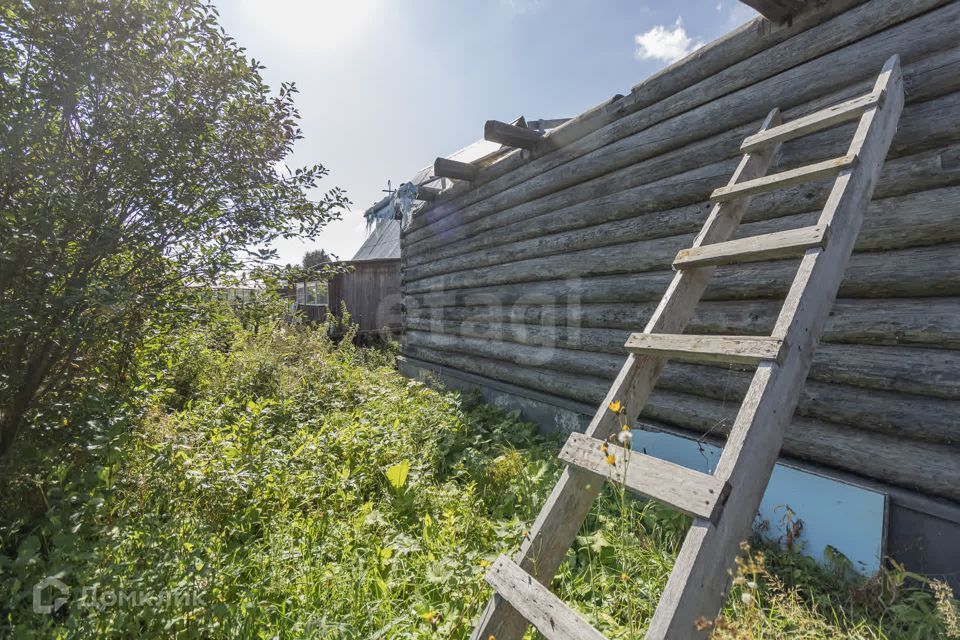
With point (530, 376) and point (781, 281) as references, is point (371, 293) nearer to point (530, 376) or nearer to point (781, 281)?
point (530, 376)

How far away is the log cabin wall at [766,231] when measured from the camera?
196cm

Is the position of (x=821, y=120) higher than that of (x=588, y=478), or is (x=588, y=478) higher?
(x=821, y=120)

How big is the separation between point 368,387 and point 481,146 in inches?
169

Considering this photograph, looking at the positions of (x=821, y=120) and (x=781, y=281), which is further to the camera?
(x=781, y=281)

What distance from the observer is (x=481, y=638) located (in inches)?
53.3

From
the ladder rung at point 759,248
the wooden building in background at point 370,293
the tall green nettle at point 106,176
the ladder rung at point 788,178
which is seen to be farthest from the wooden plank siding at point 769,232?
the wooden building in background at point 370,293

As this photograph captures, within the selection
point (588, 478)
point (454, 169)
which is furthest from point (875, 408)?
point (454, 169)

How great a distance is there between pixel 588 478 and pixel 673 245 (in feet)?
7.24

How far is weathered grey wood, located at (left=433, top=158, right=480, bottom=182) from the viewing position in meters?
5.31

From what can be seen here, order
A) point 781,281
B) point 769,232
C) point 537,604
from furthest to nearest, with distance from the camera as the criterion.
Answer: point 769,232
point 781,281
point 537,604

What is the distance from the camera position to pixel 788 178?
183 cm

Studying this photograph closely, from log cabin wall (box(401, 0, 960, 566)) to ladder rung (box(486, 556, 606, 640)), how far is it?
6.21 feet

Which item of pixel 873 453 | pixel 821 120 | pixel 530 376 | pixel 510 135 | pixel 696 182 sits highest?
pixel 510 135

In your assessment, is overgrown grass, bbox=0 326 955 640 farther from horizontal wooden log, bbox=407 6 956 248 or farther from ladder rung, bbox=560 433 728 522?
horizontal wooden log, bbox=407 6 956 248
